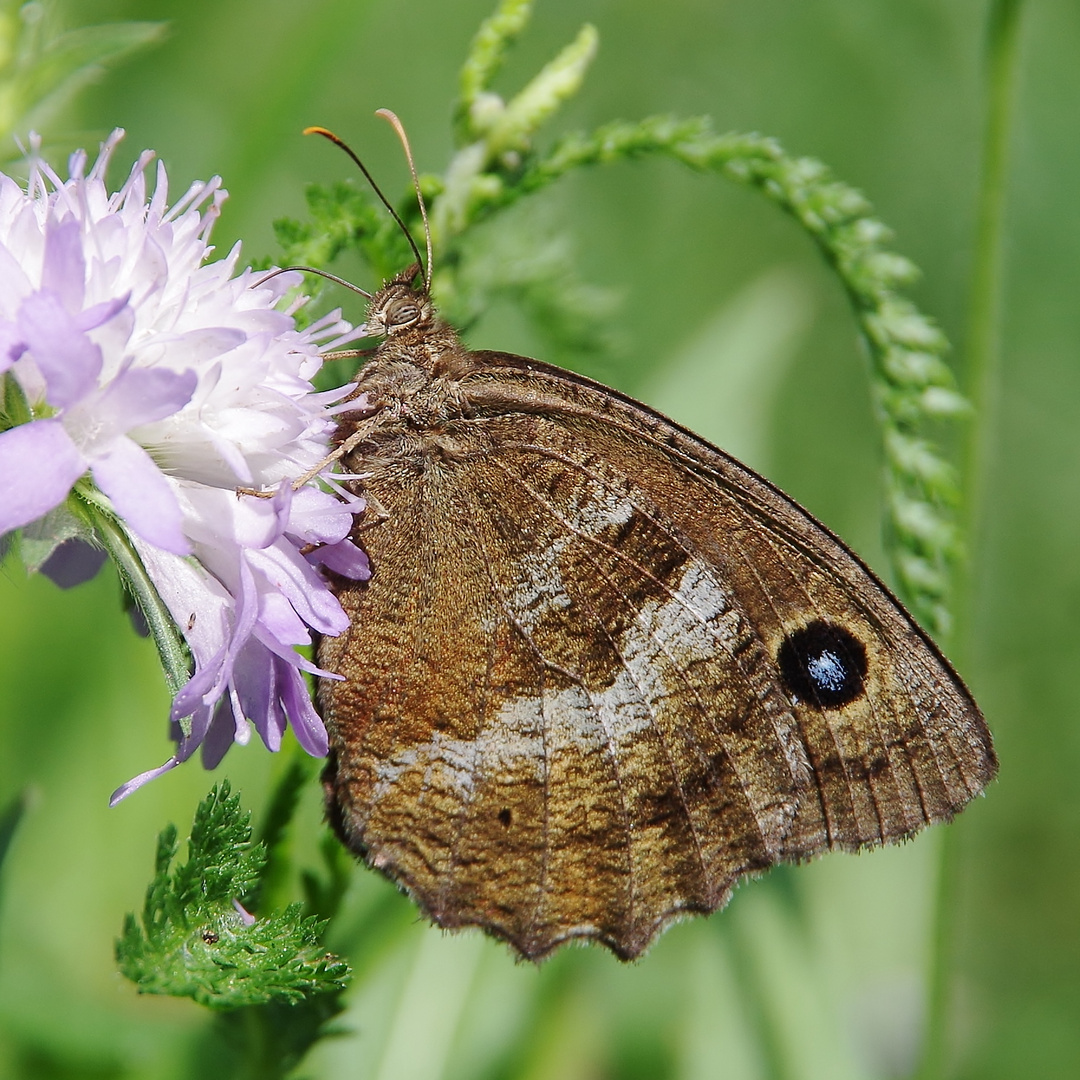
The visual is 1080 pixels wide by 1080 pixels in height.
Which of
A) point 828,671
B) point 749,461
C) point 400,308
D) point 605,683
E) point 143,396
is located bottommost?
point 749,461

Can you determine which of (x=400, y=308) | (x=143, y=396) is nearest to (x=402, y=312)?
(x=400, y=308)

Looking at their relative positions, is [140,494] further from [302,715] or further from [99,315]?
[302,715]

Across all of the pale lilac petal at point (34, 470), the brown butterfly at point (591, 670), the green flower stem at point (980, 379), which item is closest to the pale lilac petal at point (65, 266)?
the pale lilac petal at point (34, 470)

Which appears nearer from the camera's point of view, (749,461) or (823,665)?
(823,665)

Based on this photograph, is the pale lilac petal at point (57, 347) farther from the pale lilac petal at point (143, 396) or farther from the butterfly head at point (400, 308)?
the butterfly head at point (400, 308)

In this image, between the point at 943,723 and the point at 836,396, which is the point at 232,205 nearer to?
the point at 943,723
